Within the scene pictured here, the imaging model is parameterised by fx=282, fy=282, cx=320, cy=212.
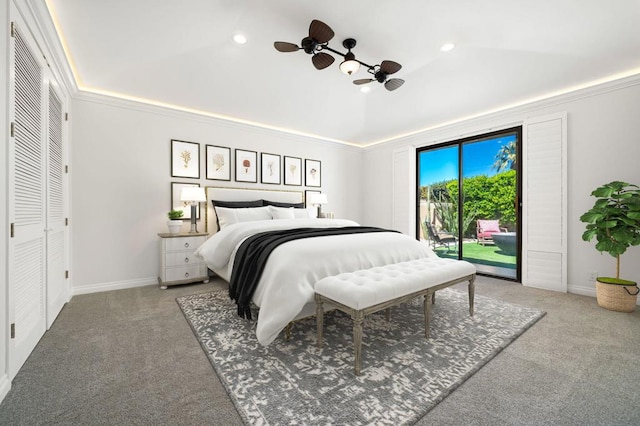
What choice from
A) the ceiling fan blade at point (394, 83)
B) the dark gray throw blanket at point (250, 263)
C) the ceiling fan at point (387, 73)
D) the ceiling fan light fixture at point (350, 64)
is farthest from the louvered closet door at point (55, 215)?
the ceiling fan blade at point (394, 83)

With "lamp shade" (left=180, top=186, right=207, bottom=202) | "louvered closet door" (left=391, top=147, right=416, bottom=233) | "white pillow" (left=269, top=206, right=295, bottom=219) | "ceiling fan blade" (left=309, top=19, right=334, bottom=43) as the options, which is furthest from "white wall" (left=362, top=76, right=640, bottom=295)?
"lamp shade" (left=180, top=186, right=207, bottom=202)

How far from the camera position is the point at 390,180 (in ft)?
19.3

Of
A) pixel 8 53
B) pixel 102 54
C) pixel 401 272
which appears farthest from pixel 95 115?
pixel 401 272

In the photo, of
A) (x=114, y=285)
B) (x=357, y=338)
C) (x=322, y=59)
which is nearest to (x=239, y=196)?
(x=114, y=285)

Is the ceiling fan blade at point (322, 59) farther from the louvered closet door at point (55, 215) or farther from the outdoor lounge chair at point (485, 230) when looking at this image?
the outdoor lounge chair at point (485, 230)

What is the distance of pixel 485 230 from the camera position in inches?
212

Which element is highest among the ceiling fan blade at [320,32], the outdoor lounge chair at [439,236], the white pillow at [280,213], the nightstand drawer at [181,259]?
the ceiling fan blade at [320,32]

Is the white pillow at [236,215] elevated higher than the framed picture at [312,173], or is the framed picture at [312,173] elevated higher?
the framed picture at [312,173]

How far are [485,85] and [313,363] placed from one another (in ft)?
12.8

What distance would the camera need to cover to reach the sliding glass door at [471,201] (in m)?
4.92

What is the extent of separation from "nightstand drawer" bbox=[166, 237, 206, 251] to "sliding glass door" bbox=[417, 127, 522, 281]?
13.2 ft

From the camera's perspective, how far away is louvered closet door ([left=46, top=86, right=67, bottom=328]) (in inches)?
99.2

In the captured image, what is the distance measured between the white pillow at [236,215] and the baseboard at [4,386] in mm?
2557

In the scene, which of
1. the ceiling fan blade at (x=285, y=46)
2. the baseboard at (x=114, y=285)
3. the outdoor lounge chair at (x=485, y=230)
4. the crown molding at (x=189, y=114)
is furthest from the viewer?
the outdoor lounge chair at (x=485, y=230)
